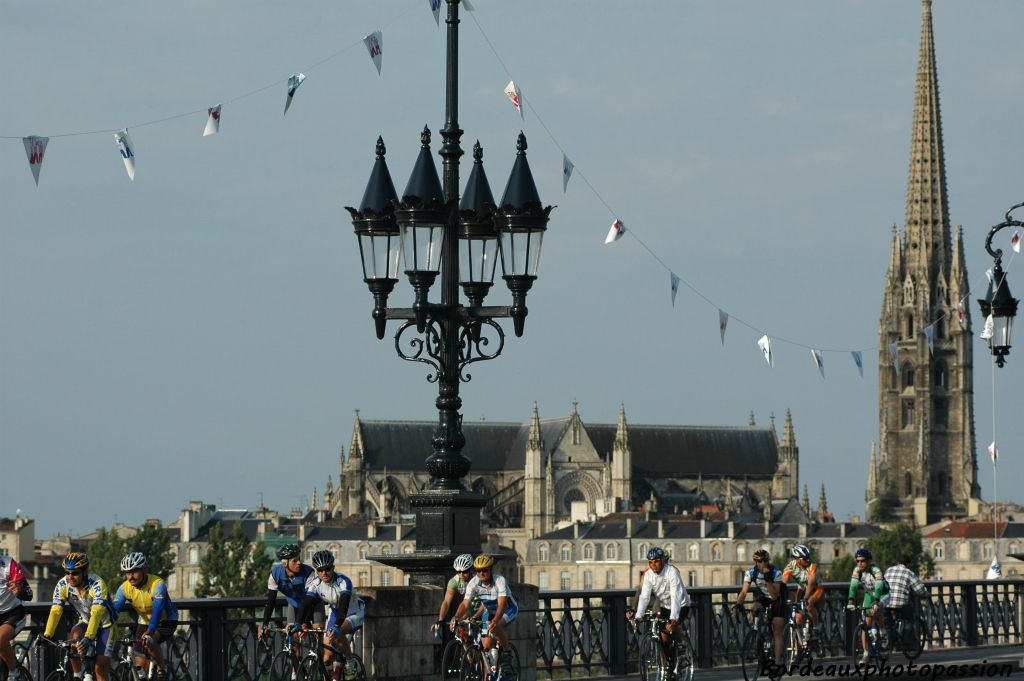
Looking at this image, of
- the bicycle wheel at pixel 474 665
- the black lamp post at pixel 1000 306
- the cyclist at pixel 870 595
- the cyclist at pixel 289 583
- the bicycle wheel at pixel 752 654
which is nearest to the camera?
the bicycle wheel at pixel 474 665

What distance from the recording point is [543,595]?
22609mm

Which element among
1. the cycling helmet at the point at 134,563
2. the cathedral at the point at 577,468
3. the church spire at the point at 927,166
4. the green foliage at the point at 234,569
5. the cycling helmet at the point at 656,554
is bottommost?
the cycling helmet at the point at 134,563

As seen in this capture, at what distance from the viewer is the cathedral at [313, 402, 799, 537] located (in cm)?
16512

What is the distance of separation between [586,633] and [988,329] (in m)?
7.04

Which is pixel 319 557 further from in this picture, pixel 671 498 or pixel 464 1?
pixel 671 498

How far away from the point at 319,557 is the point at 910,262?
14940 cm

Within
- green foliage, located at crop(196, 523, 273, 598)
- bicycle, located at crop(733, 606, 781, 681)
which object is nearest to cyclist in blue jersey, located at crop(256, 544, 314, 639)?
bicycle, located at crop(733, 606, 781, 681)

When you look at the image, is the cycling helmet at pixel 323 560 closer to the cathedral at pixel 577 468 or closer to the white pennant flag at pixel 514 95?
the white pennant flag at pixel 514 95

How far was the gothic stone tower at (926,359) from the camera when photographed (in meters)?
163

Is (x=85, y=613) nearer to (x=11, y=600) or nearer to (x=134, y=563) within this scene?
(x=134, y=563)

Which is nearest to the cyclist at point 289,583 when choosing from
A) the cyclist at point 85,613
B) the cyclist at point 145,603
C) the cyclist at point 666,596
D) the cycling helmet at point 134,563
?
the cyclist at point 145,603

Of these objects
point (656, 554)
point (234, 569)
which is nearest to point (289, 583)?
point (656, 554)

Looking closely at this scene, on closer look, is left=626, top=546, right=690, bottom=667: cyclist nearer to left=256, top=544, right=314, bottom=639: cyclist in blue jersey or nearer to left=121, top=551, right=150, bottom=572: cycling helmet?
left=256, top=544, right=314, bottom=639: cyclist in blue jersey

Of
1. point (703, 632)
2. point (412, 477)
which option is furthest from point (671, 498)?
point (703, 632)
